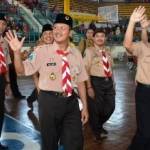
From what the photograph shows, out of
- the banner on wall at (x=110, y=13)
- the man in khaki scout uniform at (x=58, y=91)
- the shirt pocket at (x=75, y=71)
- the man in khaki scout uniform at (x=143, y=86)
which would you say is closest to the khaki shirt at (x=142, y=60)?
the man in khaki scout uniform at (x=143, y=86)

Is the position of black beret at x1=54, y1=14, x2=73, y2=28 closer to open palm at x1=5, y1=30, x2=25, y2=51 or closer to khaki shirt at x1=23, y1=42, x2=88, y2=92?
khaki shirt at x1=23, y1=42, x2=88, y2=92

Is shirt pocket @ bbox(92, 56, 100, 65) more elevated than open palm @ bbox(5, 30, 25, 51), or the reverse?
open palm @ bbox(5, 30, 25, 51)

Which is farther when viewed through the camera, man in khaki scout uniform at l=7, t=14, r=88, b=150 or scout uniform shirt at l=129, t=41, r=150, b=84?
scout uniform shirt at l=129, t=41, r=150, b=84

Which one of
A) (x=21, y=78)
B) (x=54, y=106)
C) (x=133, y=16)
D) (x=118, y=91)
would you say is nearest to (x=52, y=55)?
(x=54, y=106)

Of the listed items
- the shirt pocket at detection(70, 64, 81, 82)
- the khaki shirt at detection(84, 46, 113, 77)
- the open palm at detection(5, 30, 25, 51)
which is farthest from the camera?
the khaki shirt at detection(84, 46, 113, 77)

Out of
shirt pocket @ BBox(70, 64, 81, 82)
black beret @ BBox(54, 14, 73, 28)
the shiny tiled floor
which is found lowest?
the shiny tiled floor

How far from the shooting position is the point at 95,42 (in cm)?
658

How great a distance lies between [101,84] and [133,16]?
2.00m

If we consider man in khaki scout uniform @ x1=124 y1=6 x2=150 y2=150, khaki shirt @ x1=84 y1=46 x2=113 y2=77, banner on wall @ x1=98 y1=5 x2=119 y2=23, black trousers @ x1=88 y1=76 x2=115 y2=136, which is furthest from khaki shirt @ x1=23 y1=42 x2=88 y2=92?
banner on wall @ x1=98 y1=5 x2=119 y2=23

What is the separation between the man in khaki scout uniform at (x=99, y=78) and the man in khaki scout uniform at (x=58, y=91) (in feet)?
6.50

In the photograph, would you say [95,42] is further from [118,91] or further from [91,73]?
[118,91]

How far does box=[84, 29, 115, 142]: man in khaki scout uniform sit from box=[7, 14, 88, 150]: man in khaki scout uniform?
6.50 ft

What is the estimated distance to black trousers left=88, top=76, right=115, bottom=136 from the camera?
21.6 ft

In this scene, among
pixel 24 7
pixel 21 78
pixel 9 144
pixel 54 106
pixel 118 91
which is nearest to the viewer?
pixel 54 106
